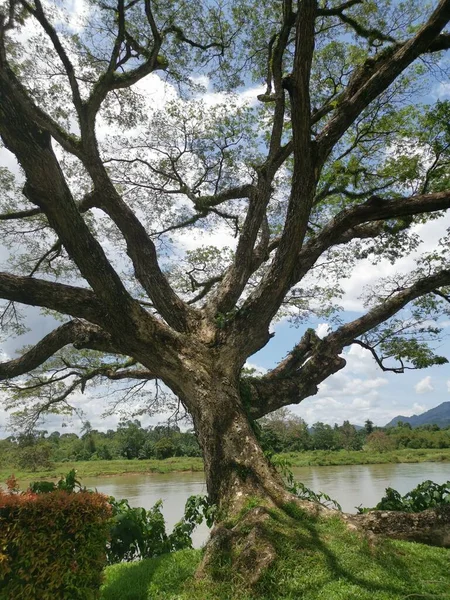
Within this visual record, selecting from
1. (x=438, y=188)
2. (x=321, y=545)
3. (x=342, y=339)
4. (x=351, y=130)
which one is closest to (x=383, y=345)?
(x=342, y=339)

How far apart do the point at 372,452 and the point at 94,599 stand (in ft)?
114

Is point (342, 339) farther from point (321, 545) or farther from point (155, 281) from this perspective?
point (321, 545)

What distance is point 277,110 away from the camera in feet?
16.9

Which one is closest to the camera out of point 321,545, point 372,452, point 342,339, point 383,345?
point 321,545

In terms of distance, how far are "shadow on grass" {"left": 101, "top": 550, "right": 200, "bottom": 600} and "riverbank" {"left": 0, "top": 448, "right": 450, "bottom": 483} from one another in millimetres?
22969

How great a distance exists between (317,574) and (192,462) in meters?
27.5

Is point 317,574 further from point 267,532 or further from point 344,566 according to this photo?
point 267,532

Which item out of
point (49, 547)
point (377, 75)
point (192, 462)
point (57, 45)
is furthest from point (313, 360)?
point (192, 462)

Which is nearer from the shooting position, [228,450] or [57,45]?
[228,450]

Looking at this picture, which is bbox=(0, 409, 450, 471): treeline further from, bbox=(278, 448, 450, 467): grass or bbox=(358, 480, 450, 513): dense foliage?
bbox=(358, 480, 450, 513): dense foliage

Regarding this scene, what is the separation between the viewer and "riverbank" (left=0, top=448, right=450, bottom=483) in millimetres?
25984

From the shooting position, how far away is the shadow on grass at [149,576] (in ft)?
10.7

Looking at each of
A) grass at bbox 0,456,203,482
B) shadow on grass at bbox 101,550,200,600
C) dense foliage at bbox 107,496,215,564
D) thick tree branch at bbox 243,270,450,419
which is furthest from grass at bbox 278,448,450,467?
shadow on grass at bbox 101,550,200,600

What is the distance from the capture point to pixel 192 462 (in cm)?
2859
